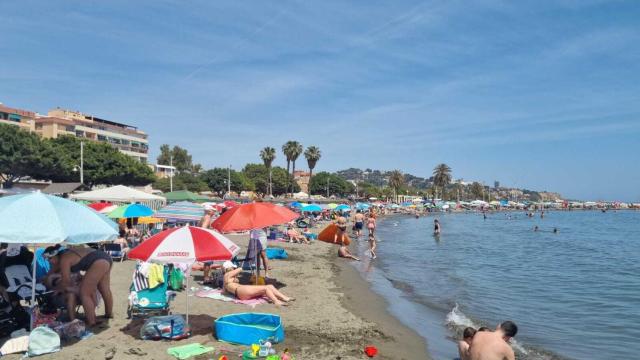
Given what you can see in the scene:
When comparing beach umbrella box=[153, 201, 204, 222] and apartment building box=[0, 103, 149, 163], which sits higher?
apartment building box=[0, 103, 149, 163]

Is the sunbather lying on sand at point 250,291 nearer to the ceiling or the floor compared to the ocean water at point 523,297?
nearer to the ceiling

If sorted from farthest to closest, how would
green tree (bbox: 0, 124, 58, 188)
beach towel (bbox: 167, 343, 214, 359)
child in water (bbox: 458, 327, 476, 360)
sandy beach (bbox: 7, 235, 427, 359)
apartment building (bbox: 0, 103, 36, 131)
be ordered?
apartment building (bbox: 0, 103, 36, 131) → green tree (bbox: 0, 124, 58, 188) → child in water (bbox: 458, 327, 476, 360) → sandy beach (bbox: 7, 235, 427, 359) → beach towel (bbox: 167, 343, 214, 359)

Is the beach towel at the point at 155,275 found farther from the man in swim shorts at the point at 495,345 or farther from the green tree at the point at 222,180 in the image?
the green tree at the point at 222,180

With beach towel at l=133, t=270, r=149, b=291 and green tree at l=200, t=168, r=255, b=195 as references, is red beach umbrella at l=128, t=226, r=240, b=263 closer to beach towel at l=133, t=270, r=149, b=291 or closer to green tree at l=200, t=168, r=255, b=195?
beach towel at l=133, t=270, r=149, b=291

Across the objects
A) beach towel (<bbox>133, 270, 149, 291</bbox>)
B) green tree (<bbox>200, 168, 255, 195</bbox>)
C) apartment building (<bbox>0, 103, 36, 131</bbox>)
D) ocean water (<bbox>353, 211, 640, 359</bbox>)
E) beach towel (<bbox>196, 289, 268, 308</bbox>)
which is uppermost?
apartment building (<bbox>0, 103, 36, 131</bbox>)

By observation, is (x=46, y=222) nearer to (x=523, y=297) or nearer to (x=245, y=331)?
(x=245, y=331)

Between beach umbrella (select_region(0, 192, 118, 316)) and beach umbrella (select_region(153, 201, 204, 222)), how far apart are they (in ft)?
31.2

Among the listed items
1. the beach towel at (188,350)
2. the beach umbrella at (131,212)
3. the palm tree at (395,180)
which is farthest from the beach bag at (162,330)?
the palm tree at (395,180)

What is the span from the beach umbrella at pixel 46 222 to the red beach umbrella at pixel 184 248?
505mm

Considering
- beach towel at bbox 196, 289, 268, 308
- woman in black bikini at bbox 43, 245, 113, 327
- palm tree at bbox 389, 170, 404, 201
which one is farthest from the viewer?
palm tree at bbox 389, 170, 404, 201

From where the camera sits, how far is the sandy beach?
6265mm

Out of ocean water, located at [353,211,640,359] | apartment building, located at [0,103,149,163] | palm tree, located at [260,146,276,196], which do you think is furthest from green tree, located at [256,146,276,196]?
ocean water, located at [353,211,640,359]

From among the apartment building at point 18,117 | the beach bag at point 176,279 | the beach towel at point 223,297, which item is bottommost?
the beach towel at point 223,297

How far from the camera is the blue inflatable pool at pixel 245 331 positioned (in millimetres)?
6543
